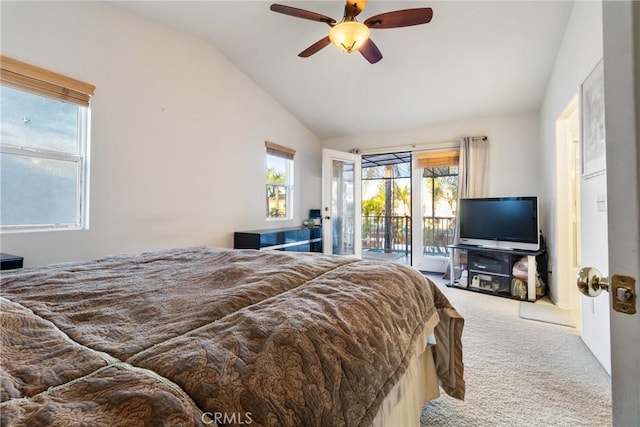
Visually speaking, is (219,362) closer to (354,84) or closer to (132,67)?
(132,67)

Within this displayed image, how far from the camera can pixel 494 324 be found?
8.91 feet

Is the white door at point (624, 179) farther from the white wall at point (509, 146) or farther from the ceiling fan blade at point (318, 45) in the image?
the white wall at point (509, 146)

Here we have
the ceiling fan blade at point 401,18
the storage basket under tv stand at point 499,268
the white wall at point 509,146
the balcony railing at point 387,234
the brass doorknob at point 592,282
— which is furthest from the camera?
the balcony railing at point 387,234

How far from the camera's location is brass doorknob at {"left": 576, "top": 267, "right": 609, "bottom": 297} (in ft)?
2.02

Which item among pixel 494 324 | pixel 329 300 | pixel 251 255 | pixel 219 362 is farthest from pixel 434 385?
pixel 494 324

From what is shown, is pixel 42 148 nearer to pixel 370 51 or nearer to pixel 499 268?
pixel 370 51

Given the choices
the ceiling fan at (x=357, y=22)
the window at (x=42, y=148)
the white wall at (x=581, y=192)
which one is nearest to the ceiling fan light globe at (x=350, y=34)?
the ceiling fan at (x=357, y=22)

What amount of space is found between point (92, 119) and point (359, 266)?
2667mm

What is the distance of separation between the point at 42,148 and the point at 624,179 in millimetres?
3340

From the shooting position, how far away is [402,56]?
326cm

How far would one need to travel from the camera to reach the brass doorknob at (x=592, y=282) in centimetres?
62

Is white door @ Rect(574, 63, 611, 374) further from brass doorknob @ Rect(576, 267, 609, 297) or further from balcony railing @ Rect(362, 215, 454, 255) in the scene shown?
balcony railing @ Rect(362, 215, 454, 255)

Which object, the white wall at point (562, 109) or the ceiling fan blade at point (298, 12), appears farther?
the ceiling fan blade at point (298, 12)

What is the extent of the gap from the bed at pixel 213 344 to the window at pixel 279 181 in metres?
3.16
